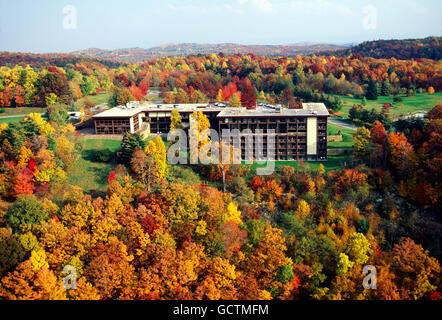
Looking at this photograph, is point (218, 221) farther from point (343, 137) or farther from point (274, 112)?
point (343, 137)

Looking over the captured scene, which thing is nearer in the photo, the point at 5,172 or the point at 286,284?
the point at 286,284

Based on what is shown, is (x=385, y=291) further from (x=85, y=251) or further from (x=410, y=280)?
(x=85, y=251)

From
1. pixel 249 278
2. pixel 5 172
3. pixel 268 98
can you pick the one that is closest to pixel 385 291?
pixel 249 278

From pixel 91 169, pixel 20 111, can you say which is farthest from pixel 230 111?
pixel 20 111

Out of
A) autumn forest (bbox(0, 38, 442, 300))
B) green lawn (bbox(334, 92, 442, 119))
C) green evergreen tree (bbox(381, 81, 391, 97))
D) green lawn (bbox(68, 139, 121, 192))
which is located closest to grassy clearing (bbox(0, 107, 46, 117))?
autumn forest (bbox(0, 38, 442, 300))

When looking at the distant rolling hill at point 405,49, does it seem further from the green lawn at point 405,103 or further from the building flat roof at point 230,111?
the building flat roof at point 230,111
